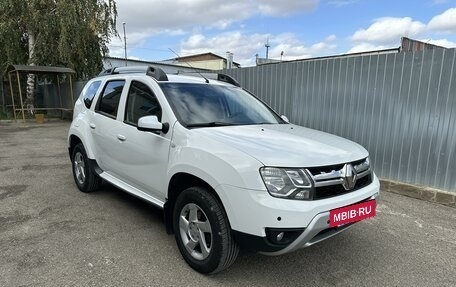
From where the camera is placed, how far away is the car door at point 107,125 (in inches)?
168

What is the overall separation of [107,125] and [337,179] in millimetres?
2923

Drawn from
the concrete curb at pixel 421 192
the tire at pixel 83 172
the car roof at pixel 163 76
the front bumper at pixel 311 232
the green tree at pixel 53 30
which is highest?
the green tree at pixel 53 30

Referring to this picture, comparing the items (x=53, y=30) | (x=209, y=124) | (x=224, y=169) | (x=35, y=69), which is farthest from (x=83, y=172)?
(x=53, y=30)

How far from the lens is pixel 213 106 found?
380 centimetres

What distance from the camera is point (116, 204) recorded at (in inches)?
189

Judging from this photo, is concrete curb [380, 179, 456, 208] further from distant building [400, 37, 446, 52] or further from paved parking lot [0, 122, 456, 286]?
distant building [400, 37, 446, 52]

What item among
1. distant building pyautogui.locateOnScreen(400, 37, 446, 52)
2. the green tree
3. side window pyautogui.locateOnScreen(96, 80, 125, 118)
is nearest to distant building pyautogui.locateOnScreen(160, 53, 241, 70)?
the green tree

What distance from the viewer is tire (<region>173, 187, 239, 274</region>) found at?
276cm

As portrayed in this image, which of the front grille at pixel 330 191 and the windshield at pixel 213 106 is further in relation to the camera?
the windshield at pixel 213 106

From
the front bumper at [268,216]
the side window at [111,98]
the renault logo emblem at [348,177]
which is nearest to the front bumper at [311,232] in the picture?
the front bumper at [268,216]

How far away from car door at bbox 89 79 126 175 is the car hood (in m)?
1.53

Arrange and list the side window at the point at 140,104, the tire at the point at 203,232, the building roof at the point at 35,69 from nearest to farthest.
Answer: the tire at the point at 203,232 < the side window at the point at 140,104 < the building roof at the point at 35,69

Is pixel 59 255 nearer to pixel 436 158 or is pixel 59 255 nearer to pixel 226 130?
pixel 226 130

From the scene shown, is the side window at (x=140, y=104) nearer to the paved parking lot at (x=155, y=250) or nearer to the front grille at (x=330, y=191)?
the paved parking lot at (x=155, y=250)
